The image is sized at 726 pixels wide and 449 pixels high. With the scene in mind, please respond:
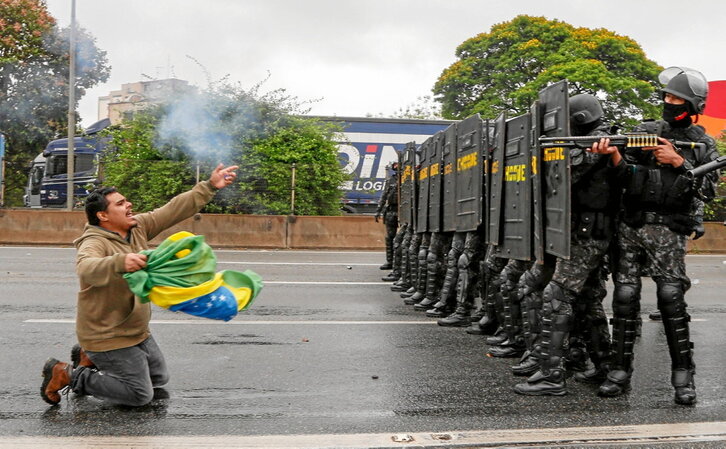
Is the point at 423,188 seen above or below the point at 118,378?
above

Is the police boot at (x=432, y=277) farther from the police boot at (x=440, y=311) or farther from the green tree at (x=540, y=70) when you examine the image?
the green tree at (x=540, y=70)

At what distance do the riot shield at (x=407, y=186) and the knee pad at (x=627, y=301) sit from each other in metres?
4.92

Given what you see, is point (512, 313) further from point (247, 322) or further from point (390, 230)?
point (390, 230)

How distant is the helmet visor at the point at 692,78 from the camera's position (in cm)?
460

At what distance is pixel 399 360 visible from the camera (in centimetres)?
571

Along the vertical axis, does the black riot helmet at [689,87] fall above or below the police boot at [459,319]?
above

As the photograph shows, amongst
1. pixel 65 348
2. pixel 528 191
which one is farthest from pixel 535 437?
pixel 65 348

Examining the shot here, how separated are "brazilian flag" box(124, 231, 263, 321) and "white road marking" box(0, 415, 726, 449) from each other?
0.68 meters

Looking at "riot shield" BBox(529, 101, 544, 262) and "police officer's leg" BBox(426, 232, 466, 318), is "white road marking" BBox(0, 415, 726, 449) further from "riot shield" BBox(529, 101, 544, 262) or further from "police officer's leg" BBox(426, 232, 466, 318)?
"police officer's leg" BBox(426, 232, 466, 318)

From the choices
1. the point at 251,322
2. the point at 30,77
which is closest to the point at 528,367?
the point at 251,322

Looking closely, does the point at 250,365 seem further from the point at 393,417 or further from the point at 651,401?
the point at 651,401

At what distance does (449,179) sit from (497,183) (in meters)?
1.77

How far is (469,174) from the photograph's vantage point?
6.89m

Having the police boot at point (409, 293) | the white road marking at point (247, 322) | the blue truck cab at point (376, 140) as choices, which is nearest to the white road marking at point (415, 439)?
the white road marking at point (247, 322)
